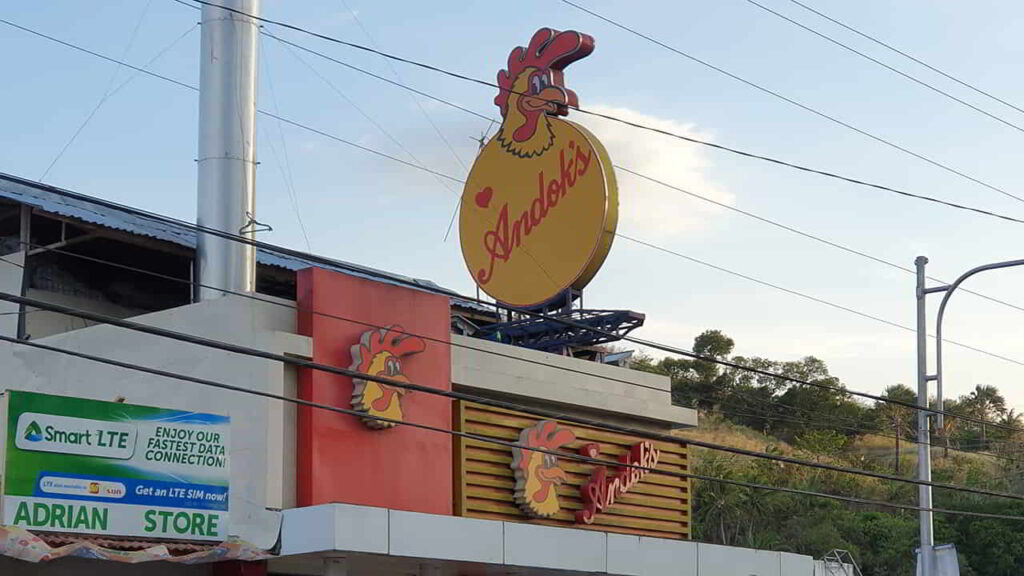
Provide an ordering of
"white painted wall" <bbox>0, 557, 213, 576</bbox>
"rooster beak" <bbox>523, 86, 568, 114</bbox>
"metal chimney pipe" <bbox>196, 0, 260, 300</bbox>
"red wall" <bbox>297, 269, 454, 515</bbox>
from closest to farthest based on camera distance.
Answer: "white painted wall" <bbox>0, 557, 213, 576</bbox> < "red wall" <bbox>297, 269, 454, 515</bbox> < "metal chimney pipe" <bbox>196, 0, 260, 300</bbox> < "rooster beak" <bbox>523, 86, 568, 114</bbox>

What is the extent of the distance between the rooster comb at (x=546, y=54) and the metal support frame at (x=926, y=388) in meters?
7.37

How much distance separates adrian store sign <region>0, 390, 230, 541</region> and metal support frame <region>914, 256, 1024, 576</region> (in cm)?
1158

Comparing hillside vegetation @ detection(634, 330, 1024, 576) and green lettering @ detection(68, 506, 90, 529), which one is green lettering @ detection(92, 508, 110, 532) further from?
hillside vegetation @ detection(634, 330, 1024, 576)

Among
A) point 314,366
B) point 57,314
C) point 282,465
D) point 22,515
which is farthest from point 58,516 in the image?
point 57,314

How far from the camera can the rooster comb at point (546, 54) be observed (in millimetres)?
26766

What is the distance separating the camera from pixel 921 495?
2355cm

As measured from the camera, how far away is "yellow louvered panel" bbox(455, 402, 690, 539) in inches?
909

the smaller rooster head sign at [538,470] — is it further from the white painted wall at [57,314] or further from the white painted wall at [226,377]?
the white painted wall at [57,314]

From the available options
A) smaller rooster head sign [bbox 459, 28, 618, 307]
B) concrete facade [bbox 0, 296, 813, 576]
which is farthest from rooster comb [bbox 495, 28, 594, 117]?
concrete facade [bbox 0, 296, 813, 576]

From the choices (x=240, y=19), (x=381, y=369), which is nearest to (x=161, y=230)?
(x=240, y=19)

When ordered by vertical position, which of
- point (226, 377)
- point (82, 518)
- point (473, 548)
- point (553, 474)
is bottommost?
point (473, 548)

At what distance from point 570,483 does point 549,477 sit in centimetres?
78

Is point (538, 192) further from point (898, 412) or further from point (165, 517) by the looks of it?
point (898, 412)

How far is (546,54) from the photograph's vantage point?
27250 millimetres
